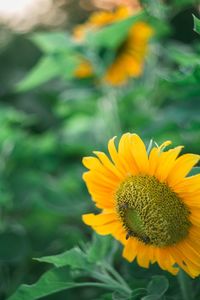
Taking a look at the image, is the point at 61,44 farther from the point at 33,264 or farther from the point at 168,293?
the point at 168,293

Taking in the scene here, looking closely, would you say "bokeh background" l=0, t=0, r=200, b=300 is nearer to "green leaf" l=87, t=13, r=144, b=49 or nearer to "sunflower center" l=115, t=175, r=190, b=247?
"green leaf" l=87, t=13, r=144, b=49

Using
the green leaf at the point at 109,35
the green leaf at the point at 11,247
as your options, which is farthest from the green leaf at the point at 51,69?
the green leaf at the point at 11,247

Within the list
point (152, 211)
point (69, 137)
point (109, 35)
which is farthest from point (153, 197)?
point (69, 137)

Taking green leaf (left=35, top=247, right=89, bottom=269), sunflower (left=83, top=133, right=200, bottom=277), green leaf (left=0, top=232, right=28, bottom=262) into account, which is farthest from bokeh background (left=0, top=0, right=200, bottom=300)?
sunflower (left=83, top=133, right=200, bottom=277)

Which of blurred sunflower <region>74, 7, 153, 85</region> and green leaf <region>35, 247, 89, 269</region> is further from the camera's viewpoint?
blurred sunflower <region>74, 7, 153, 85</region>

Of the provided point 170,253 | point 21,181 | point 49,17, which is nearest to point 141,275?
point 170,253

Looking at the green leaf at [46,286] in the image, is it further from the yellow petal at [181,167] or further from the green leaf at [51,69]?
the green leaf at [51,69]
